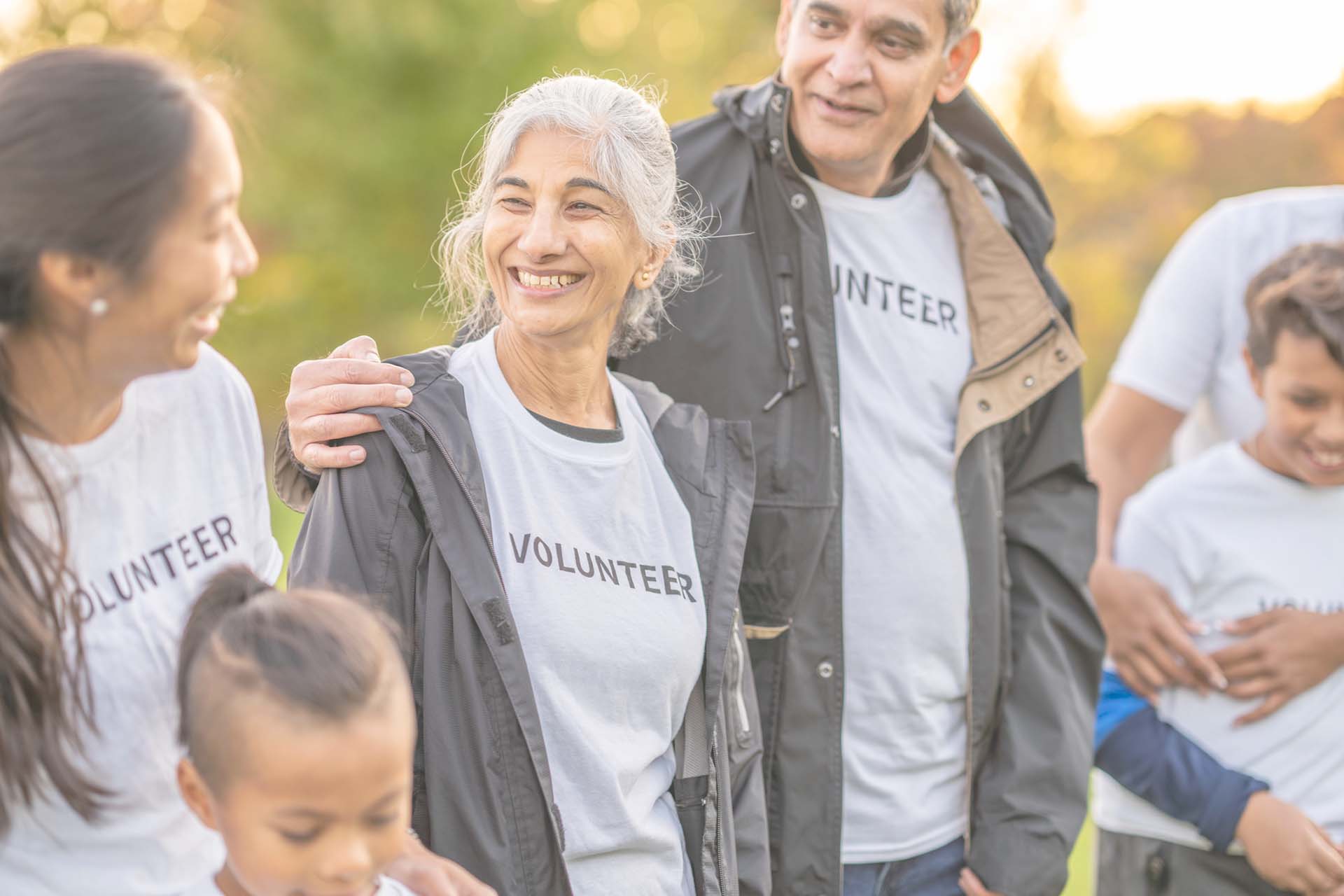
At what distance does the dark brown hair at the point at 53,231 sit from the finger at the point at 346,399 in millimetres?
554

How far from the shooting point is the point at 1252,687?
3006 millimetres

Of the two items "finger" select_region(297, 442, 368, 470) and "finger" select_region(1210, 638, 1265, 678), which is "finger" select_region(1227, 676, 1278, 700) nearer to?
"finger" select_region(1210, 638, 1265, 678)

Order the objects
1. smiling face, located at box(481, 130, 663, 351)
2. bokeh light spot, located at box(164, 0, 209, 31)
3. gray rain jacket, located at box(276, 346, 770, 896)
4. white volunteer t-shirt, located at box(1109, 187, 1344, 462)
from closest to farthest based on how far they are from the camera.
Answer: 1. gray rain jacket, located at box(276, 346, 770, 896)
2. smiling face, located at box(481, 130, 663, 351)
3. white volunteer t-shirt, located at box(1109, 187, 1344, 462)
4. bokeh light spot, located at box(164, 0, 209, 31)

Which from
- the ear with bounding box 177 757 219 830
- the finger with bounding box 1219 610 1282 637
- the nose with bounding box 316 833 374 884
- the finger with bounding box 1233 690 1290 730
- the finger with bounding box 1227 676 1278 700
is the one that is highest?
the ear with bounding box 177 757 219 830

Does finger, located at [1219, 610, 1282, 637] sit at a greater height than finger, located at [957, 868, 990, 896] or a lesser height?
greater

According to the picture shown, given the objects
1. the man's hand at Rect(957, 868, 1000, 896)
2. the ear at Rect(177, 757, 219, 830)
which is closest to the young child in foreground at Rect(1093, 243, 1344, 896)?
the man's hand at Rect(957, 868, 1000, 896)

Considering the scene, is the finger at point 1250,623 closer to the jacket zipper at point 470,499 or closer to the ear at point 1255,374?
the ear at point 1255,374

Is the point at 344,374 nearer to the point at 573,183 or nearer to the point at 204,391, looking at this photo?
the point at 204,391

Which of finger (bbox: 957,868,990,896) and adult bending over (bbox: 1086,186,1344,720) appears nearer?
finger (bbox: 957,868,990,896)

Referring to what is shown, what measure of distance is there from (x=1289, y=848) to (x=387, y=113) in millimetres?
14843

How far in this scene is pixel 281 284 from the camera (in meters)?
17.0

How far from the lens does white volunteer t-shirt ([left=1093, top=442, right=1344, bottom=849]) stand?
302 cm

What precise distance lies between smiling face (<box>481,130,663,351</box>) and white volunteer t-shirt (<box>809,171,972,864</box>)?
0.70 m

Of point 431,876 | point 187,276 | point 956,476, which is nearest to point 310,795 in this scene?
point 431,876
